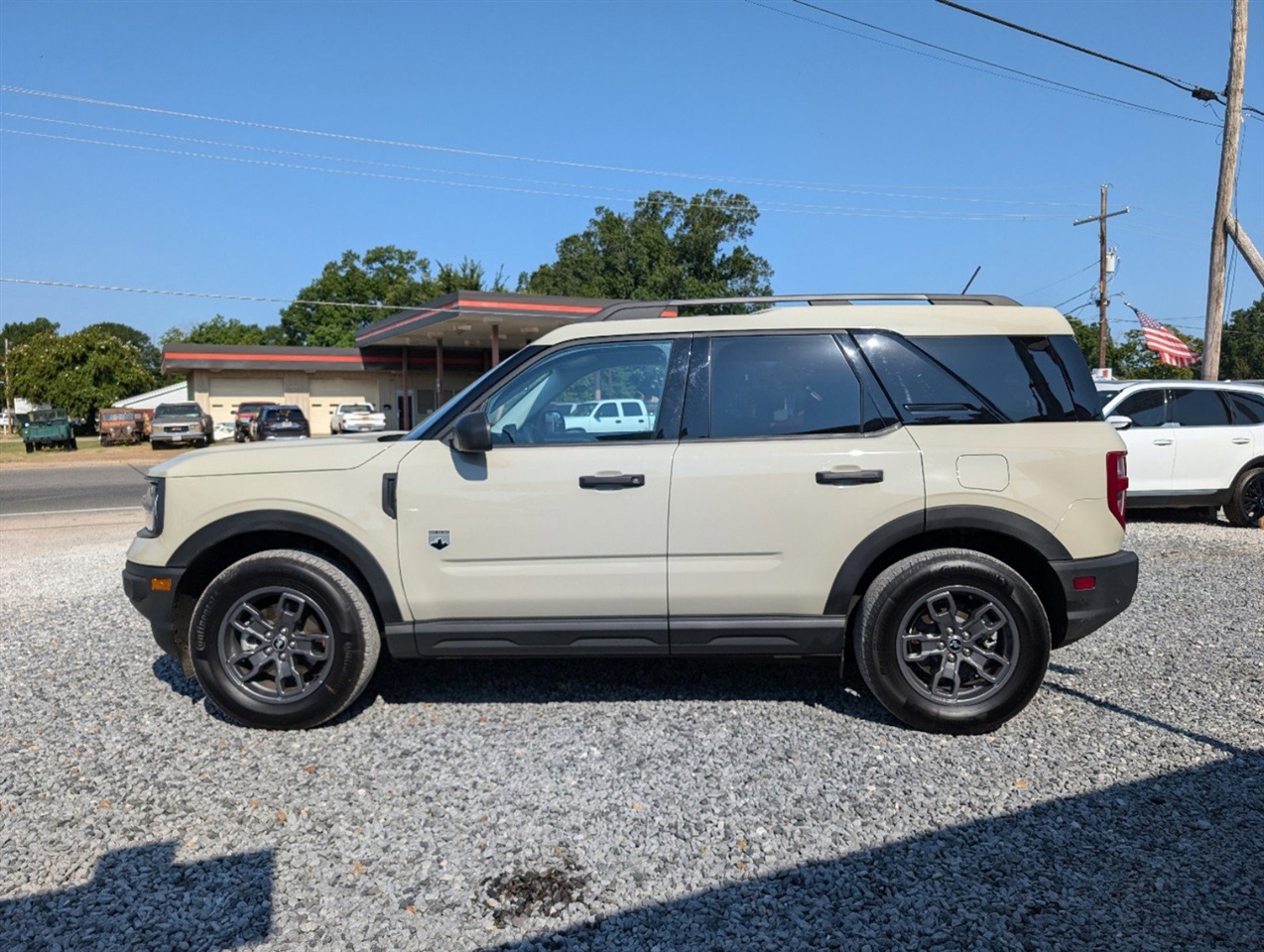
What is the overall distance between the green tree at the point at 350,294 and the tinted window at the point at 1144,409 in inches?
2877

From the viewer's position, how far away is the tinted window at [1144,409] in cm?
1080

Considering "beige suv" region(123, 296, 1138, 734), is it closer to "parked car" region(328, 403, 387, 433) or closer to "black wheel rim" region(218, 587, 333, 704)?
"black wheel rim" region(218, 587, 333, 704)

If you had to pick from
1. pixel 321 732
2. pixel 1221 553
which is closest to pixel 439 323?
pixel 1221 553

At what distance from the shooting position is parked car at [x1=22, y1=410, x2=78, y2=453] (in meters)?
32.9

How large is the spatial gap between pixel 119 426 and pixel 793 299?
121 feet

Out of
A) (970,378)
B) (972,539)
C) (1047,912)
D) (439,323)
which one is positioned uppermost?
(439,323)

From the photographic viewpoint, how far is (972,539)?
436cm

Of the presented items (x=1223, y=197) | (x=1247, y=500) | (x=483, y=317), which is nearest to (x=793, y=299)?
(x=1247, y=500)

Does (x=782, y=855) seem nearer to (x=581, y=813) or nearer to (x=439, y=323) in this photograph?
(x=581, y=813)

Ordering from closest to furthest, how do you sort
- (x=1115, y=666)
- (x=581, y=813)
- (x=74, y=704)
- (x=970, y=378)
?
(x=581, y=813) → (x=970, y=378) → (x=74, y=704) → (x=1115, y=666)

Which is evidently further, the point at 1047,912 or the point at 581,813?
the point at 581,813

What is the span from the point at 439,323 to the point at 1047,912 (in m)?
33.8

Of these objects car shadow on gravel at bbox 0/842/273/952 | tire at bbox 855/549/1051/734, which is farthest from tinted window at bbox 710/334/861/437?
car shadow on gravel at bbox 0/842/273/952

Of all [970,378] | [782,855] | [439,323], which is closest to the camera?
[782,855]
